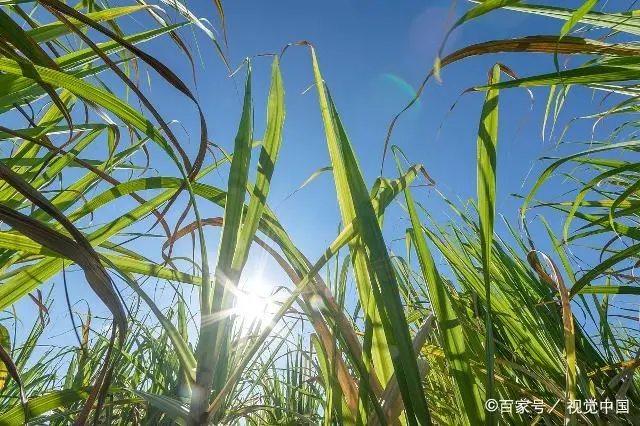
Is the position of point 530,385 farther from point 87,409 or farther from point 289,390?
point 289,390

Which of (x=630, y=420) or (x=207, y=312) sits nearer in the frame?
(x=207, y=312)

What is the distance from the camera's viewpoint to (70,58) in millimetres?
712

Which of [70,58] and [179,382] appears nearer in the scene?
[70,58]

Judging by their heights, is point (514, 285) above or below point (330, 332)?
above

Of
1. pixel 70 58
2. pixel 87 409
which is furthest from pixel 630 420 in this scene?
pixel 70 58

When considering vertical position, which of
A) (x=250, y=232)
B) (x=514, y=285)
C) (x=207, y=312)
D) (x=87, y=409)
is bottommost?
(x=87, y=409)

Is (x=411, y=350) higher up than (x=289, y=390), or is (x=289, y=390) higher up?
(x=289, y=390)

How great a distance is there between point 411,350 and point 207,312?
0.28m

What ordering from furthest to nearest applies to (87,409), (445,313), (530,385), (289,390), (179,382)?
(289,390)
(179,382)
(530,385)
(445,313)
(87,409)

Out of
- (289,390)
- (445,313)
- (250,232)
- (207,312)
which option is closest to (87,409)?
(207,312)

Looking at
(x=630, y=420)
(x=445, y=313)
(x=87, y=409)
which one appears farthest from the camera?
(x=630, y=420)

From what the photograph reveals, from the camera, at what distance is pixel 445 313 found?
24.7 inches

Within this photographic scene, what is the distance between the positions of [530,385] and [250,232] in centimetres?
75

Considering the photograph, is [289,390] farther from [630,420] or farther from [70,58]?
[70,58]
